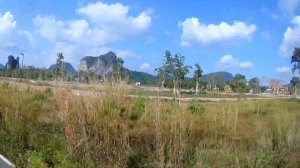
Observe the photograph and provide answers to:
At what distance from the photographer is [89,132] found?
327 inches

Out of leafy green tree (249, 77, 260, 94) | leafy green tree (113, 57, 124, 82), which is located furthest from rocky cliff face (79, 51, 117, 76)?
leafy green tree (249, 77, 260, 94)

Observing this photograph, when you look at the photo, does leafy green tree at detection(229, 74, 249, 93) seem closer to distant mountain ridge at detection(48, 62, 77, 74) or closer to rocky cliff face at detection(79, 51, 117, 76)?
distant mountain ridge at detection(48, 62, 77, 74)

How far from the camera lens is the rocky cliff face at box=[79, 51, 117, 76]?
9.87 meters

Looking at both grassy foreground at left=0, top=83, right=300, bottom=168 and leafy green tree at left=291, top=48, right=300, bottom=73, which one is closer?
grassy foreground at left=0, top=83, right=300, bottom=168

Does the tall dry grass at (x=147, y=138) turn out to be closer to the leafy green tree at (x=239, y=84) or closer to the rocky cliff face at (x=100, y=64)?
the rocky cliff face at (x=100, y=64)

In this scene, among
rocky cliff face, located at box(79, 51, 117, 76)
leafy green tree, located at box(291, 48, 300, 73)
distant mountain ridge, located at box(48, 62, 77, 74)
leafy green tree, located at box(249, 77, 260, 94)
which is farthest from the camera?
leafy green tree, located at box(249, 77, 260, 94)

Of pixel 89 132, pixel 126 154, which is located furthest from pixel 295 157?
pixel 89 132

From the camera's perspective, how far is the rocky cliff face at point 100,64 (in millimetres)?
9866

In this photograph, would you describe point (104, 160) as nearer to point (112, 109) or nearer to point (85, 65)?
point (112, 109)

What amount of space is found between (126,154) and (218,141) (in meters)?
1.86

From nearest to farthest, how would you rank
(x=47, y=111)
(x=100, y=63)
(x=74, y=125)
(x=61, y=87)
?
1. (x=74, y=125)
2. (x=61, y=87)
3. (x=100, y=63)
4. (x=47, y=111)

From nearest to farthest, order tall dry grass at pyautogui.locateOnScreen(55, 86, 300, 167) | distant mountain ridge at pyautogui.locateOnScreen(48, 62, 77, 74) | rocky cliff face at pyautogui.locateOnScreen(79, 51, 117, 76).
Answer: tall dry grass at pyautogui.locateOnScreen(55, 86, 300, 167) < rocky cliff face at pyautogui.locateOnScreen(79, 51, 117, 76) < distant mountain ridge at pyautogui.locateOnScreen(48, 62, 77, 74)

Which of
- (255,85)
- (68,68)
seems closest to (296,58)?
(255,85)

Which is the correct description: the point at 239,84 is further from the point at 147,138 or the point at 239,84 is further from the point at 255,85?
the point at 147,138
